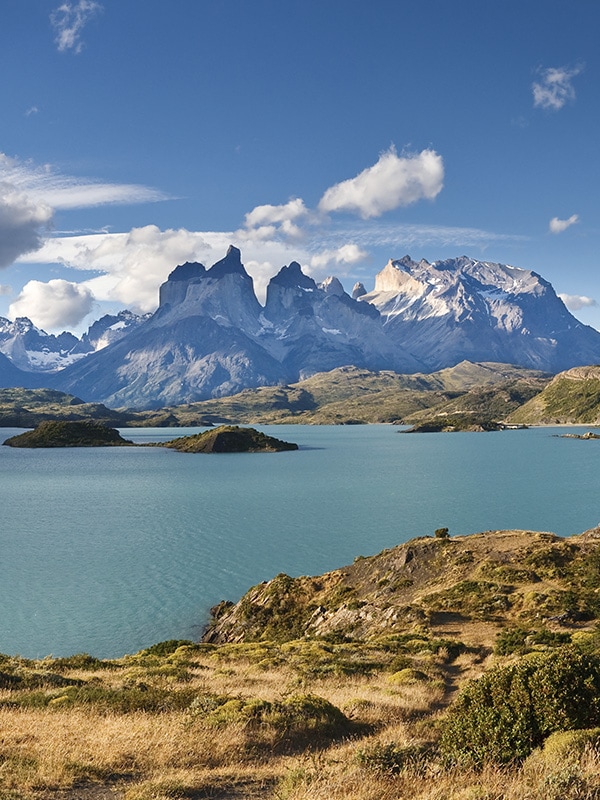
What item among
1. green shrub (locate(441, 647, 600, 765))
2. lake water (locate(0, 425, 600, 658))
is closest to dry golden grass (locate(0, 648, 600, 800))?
green shrub (locate(441, 647, 600, 765))

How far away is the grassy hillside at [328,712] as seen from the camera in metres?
14.1

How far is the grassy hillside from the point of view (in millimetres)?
14102

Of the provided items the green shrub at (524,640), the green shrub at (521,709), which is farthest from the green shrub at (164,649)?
the green shrub at (521,709)

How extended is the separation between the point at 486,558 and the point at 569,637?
24322mm

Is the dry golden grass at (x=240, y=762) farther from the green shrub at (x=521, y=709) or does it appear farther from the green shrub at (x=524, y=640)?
the green shrub at (x=524, y=640)

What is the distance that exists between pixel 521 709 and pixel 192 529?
100127mm

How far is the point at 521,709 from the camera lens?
1670 cm

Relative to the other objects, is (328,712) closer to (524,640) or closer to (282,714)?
(282,714)

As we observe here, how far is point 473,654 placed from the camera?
122 ft

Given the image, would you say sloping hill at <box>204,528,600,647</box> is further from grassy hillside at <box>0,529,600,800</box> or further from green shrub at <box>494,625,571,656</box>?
green shrub at <box>494,625,571,656</box>

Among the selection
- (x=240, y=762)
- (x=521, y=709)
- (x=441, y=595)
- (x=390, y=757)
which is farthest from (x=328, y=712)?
(x=441, y=595)

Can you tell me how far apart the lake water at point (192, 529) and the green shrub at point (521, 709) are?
45.6 m

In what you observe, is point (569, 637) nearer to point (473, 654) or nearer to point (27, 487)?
point (473, 654)

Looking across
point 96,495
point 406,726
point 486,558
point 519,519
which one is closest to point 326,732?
point 406,726
